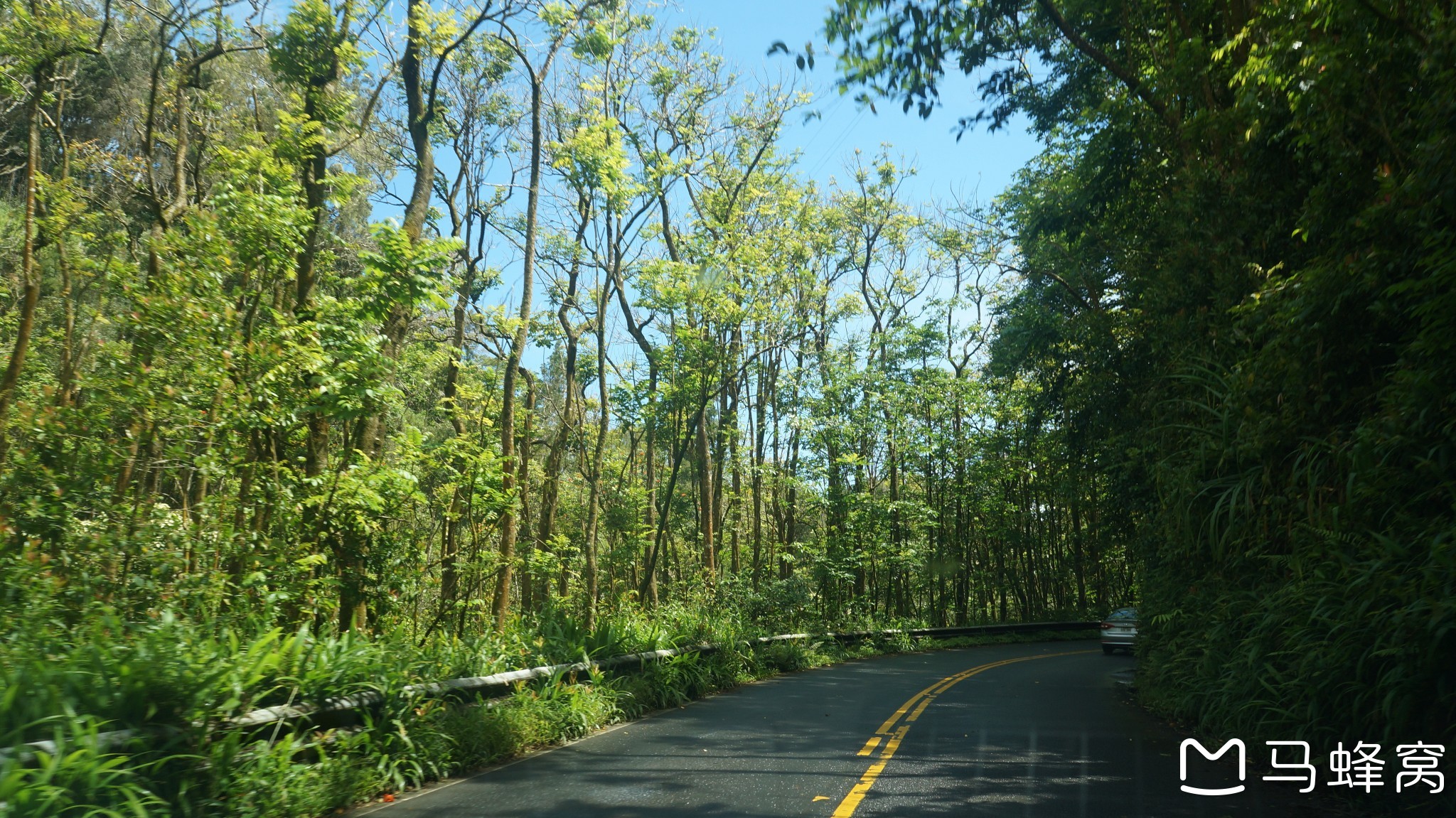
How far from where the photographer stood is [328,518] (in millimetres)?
9312

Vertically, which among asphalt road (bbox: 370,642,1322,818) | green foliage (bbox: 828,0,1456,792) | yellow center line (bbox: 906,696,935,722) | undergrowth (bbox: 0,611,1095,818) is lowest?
yellow center line (bbox: 906,696,935,722)

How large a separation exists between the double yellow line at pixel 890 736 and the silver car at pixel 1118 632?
966 cm

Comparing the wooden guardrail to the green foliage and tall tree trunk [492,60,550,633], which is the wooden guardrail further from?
the green foliage

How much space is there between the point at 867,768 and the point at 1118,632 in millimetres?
20937

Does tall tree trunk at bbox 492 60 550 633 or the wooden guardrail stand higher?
tall tree trunk at bbox 492 60 550 633

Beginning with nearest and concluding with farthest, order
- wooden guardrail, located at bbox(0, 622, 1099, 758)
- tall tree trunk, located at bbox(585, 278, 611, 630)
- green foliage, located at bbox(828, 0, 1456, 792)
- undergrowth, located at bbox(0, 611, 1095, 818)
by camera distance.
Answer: undergrowth, located at bbox(0, 611, 1095, 818), wooden guardrail, located at bbox(0, 622, 1099, 758), green foliage, located at bbox(828, 0, 1456, 792), tall tree trunk, located at bbox(585, 278, 611, 630)

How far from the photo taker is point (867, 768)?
7883mm

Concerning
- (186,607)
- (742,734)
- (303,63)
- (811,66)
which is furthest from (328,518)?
(811,66)

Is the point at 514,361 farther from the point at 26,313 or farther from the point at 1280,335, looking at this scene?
the point at 1280,335

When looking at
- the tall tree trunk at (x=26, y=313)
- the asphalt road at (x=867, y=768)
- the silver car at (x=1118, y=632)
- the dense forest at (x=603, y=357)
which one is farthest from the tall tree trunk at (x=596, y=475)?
the silver car at (x=1118, y=632)

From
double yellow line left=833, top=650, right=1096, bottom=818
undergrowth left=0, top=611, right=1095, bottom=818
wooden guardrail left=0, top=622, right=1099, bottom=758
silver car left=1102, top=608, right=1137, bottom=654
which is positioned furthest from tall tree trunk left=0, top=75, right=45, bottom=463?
silver car left=1102, top=608, right=1137, bottom=654

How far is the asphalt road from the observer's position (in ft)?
21.2

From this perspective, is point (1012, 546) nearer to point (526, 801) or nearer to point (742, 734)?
point (742, 734)

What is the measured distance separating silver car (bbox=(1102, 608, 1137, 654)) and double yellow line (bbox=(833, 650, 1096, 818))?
31.7 ft
